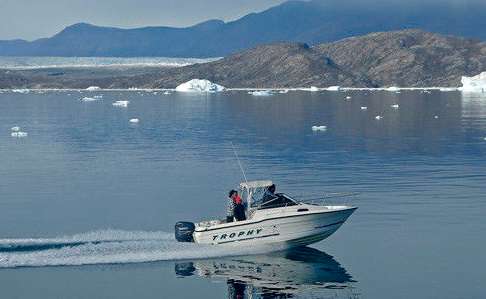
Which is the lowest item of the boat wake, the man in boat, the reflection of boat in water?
the reflection of boat in water

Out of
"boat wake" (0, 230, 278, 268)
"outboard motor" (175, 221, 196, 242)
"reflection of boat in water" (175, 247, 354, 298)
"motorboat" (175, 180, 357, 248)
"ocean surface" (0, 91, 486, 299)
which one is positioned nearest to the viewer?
"reflection of boat in water" (175, 247, 354, 298)

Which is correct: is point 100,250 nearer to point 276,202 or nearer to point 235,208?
point 235,208

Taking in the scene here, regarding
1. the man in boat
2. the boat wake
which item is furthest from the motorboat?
the boat wake

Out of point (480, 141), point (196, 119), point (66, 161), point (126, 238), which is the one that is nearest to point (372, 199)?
point (126, 238)

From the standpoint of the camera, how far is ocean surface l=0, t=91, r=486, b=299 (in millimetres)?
32281

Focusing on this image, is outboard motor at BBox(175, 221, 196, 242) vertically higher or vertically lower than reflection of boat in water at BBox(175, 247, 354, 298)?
higher

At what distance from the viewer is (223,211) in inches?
1802

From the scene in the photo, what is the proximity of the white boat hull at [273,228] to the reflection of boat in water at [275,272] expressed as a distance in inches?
28.7

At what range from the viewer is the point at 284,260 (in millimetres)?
35719

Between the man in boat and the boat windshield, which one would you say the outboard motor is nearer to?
the man in boat

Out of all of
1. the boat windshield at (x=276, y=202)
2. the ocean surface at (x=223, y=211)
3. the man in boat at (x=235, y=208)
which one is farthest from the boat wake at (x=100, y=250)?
the boat windshield at (x=276, y=202)

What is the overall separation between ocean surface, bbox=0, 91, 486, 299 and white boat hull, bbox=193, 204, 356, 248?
56 cm

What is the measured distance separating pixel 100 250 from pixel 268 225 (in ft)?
23.0

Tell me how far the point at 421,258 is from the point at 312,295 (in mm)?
6479
